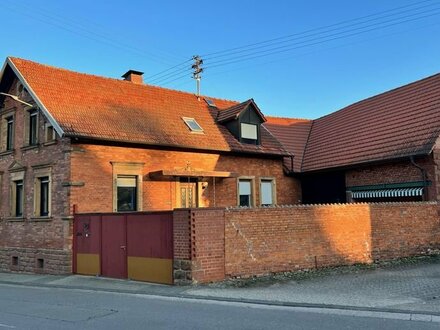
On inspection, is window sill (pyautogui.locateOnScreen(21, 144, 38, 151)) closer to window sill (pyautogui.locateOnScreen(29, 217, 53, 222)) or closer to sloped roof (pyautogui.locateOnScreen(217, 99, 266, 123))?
window sill (pyautogui.locateOnScreen(29, 217, 53, 222))

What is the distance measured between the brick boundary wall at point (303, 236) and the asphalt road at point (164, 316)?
2.36m

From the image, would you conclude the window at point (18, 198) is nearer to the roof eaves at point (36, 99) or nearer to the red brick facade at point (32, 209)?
the red brick facade at point (32, 209)

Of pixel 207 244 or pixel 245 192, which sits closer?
pixel 207 244

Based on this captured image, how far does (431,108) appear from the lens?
20438 millimetres

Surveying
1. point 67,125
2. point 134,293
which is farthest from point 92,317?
point 67,125

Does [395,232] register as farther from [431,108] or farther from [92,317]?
[92,317]

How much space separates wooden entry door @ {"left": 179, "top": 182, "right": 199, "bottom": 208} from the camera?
2058 centimetres

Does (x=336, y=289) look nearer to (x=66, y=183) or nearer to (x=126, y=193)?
(x=126, y=193)

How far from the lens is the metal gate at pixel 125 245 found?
45.3 ft

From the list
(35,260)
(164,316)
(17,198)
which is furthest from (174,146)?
(164,316)

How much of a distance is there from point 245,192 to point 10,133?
437 inches

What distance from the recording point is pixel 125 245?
15148 mm

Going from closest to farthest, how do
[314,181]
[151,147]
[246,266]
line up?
[246,266]
[151,147]
[314,181]

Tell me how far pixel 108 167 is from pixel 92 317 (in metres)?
9.89
